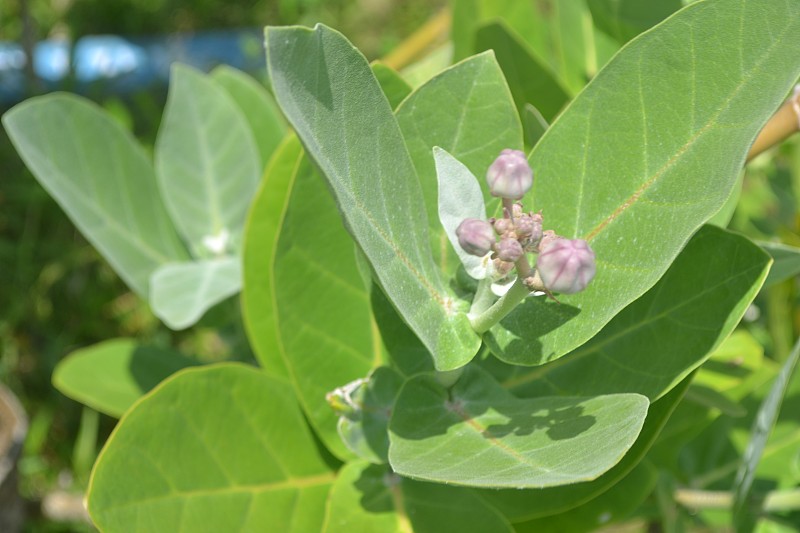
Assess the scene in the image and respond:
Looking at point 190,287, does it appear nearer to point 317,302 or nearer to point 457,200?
point 317,302

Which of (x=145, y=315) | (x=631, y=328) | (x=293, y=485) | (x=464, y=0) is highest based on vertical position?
(x=464, y=0)

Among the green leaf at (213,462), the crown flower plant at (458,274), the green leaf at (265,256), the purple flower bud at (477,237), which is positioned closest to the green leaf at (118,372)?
the crown flower plant at (458,274)

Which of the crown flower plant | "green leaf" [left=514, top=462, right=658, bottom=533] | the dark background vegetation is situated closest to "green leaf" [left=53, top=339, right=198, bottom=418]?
the crown flower plant

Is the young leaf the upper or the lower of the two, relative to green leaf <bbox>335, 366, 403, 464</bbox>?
upper

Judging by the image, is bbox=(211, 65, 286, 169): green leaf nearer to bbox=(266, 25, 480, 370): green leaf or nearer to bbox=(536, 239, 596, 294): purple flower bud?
bbox=(266, 25, 480, 370): green leaf

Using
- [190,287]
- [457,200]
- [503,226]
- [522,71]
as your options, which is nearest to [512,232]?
[503,226]

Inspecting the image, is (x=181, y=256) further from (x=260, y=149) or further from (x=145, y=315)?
(x=145, y=315)

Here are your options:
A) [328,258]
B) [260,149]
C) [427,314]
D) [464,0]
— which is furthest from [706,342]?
[260,149]
